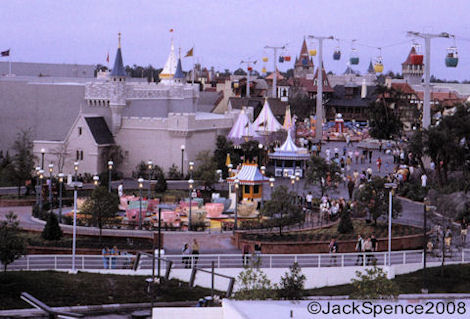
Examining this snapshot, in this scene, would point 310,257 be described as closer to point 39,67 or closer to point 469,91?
point 39,67

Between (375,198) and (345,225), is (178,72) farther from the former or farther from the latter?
(345,225)

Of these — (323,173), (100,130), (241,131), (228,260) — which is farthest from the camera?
(241,131)

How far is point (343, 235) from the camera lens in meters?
38.8

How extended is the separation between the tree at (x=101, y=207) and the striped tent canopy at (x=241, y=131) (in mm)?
28362

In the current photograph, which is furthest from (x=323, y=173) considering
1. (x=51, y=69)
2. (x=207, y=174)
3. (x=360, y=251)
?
(x=51, y=69)

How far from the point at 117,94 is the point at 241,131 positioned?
31.0 ft

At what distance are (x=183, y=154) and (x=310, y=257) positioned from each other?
1109 inches

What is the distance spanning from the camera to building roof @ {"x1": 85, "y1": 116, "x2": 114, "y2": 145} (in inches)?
2426

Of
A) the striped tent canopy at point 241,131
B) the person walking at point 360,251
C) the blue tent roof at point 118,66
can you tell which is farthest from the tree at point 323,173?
the blue tent roof at point 118,66

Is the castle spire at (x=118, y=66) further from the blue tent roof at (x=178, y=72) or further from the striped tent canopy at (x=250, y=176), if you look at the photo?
the striped tent canopy at (x=250, y=176)

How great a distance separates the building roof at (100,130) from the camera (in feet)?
202

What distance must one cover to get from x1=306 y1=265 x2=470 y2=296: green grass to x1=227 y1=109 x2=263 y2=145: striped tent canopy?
3524 centimetres

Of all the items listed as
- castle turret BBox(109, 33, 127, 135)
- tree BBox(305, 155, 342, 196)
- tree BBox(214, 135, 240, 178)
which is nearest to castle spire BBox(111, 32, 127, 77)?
castle turret BBox(109, 33, 127, 135)

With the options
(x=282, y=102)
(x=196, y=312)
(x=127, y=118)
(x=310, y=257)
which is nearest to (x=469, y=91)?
(x=282, y=102)
